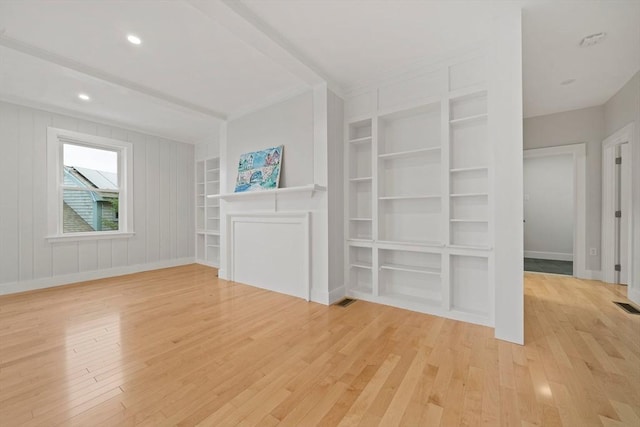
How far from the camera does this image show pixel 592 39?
8.04ft

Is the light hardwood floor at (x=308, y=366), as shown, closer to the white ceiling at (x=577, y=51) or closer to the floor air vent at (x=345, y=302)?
the floor air vent at (x=345, y=302)

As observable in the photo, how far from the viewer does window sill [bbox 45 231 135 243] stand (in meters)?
3.97

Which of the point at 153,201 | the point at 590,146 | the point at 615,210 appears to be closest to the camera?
the point at 615,210

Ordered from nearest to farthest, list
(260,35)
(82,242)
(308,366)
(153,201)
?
(308,366) < (260,35) < (82,242) < (153,201)

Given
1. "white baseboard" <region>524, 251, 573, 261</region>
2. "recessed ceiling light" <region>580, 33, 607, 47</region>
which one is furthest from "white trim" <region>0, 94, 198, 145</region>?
"white baseboard" <region>524, 251, 573, 261</region>

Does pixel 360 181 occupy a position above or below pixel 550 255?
above

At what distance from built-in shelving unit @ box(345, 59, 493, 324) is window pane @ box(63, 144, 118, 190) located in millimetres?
4412

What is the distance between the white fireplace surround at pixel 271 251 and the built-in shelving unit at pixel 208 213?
4.90 ft

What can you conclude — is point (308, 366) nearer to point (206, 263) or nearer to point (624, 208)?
point (206, 263)

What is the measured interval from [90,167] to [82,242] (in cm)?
131

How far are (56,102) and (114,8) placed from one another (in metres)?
2.79

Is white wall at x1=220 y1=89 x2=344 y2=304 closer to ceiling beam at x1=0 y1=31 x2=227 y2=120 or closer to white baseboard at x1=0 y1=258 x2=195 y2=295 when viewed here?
ceiling beam at x1=0 y1=31 x2=227 y2=120

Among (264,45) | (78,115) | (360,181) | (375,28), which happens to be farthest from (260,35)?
(78,115)

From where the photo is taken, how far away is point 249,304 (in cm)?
309
